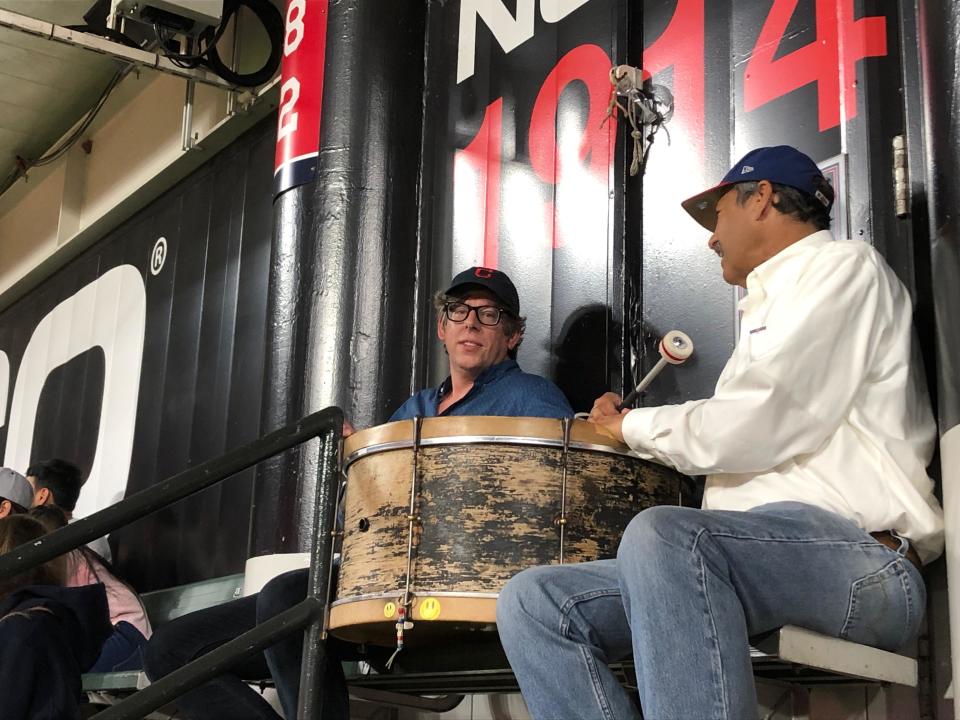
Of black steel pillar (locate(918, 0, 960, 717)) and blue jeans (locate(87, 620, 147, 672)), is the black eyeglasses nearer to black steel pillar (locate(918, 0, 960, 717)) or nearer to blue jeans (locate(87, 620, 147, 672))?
black steel pillar (locate(918, 0, 960, 717))

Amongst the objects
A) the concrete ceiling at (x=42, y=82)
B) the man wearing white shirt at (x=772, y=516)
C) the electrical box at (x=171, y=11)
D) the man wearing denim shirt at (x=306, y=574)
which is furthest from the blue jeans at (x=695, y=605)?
the concrete ceiling at (x=42, y=82)

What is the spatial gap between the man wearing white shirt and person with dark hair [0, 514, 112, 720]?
176 centimetres

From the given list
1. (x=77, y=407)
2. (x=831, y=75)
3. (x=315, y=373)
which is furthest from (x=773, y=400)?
(x=77, y=407)

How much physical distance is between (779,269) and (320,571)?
118 cm

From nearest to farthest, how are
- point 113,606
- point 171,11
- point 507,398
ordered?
point 507,398
point 113,606
point 171,11

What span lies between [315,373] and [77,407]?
338 centimetres

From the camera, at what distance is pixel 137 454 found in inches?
255

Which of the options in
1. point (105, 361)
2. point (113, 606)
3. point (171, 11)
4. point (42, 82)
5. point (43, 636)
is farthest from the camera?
point (42, 82)

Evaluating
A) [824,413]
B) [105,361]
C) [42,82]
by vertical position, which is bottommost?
[824,413]

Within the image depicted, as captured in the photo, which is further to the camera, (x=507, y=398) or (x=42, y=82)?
(x=42, y=82)

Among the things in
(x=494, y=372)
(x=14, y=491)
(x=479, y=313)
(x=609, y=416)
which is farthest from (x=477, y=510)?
(x=14, y=491)

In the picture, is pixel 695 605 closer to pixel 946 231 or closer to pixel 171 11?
pixel 946 231

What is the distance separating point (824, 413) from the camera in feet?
7.79

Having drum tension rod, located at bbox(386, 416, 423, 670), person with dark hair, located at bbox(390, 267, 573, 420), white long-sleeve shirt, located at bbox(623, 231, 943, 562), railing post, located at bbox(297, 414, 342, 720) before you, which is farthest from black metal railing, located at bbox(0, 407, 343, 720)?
white long-sleeve shirt, located at bbox(623, 231, 943, 562)
